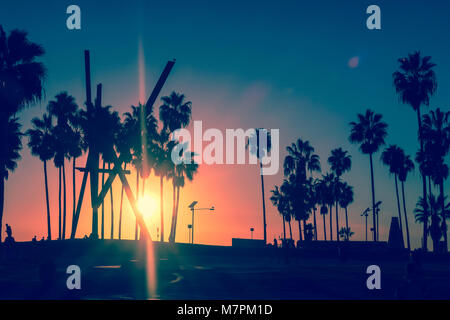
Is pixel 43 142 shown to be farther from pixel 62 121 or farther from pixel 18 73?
pixel 18 73

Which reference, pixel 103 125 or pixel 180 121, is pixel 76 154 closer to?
pixel 180 121

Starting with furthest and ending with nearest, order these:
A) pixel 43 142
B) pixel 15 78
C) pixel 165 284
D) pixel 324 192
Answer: pixel 324 192
pixel 43 142
pixel 15 78
pixel 165 284

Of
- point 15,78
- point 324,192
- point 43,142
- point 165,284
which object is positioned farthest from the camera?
point 324,192

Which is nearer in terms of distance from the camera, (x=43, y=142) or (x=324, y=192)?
(x=43, y=142)

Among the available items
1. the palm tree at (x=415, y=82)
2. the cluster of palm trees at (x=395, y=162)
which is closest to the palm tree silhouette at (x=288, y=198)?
the cluster of palm trees at (x=395, y=162)

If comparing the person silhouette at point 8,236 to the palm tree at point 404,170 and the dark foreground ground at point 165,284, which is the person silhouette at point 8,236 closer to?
the dark foreground ground at point 165,284

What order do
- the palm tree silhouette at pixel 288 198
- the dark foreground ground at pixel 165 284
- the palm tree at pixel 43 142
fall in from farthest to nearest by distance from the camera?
the palm tree silhouette at pixel 288 198
the palm tree at pixel 43 142
the dark foreground ground at pixel 165 284

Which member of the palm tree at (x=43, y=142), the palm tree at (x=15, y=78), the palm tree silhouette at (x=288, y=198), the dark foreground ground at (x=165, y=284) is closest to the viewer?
the dark foreground ground at (x=165, y=284)

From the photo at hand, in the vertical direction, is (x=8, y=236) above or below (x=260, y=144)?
below

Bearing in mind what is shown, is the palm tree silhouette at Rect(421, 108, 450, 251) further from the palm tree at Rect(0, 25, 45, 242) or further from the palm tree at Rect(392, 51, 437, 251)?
the palm tree at Rect(0, 25, 45, 242)

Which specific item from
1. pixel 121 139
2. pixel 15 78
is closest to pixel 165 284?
pixel 15 78
